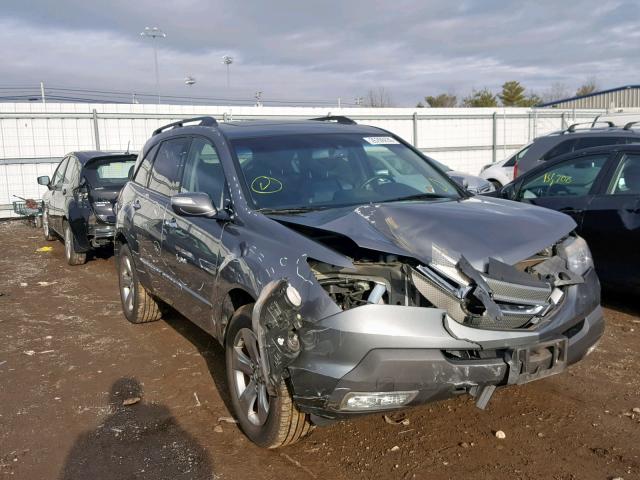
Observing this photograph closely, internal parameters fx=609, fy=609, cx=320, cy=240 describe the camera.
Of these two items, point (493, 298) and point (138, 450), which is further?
point (138, 450)

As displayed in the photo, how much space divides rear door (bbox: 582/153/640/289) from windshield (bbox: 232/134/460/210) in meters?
1.90

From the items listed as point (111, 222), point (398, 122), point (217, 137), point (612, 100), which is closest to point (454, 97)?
point (612, 100)

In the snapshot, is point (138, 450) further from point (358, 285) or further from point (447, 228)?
point (447, 228)

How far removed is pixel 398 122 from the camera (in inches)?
781

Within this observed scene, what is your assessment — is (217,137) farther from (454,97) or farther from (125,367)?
(454,97)

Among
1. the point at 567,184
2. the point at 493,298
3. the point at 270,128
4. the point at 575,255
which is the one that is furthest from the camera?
the point at 567,184

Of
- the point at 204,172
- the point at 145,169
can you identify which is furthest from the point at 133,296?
the point at 204,172

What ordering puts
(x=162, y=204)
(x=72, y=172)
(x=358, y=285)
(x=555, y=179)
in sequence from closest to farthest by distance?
(x=358, y=285)
(x=162, y=204)
(x=555, y=179)
(x=72, y=172)

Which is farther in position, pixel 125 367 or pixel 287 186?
pixel 125 367

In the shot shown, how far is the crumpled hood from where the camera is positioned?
3098 mm

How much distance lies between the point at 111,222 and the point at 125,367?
417cm

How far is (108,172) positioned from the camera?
Answer: 909 centimetres

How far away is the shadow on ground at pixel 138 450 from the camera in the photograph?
334 cm

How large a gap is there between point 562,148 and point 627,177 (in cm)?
601
